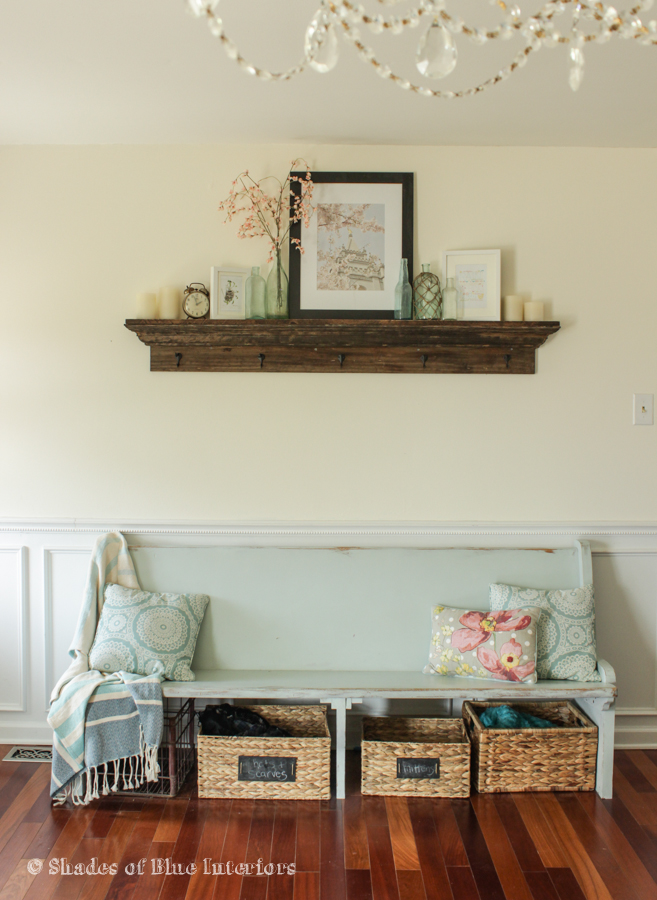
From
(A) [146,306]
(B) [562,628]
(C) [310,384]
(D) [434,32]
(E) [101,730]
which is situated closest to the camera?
(D) [434,32]

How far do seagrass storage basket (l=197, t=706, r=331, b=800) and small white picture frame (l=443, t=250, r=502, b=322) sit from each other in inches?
64.1

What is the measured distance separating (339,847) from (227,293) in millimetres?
1905

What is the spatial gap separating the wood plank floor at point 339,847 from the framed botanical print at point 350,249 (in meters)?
1.75

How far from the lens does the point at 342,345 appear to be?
2535mm

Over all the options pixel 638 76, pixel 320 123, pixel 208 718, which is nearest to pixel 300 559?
pixel 208 718

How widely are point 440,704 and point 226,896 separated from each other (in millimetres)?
1108

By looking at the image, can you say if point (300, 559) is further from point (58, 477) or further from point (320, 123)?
point (320, 123)

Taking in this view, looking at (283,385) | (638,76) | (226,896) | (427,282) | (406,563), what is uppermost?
(638,76)

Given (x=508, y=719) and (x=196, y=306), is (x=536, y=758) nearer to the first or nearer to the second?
(x=508, y=719)

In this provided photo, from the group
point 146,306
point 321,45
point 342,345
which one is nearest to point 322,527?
point 342,345

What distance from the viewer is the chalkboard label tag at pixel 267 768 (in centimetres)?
223

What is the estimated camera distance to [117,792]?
2.27 meters

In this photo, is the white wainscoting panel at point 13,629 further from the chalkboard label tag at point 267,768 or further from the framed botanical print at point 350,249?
the framed botanical print at point 350,249

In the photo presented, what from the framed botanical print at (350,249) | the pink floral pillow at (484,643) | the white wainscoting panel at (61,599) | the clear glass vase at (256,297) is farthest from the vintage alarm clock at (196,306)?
the pink floral pillow at (484,643)
